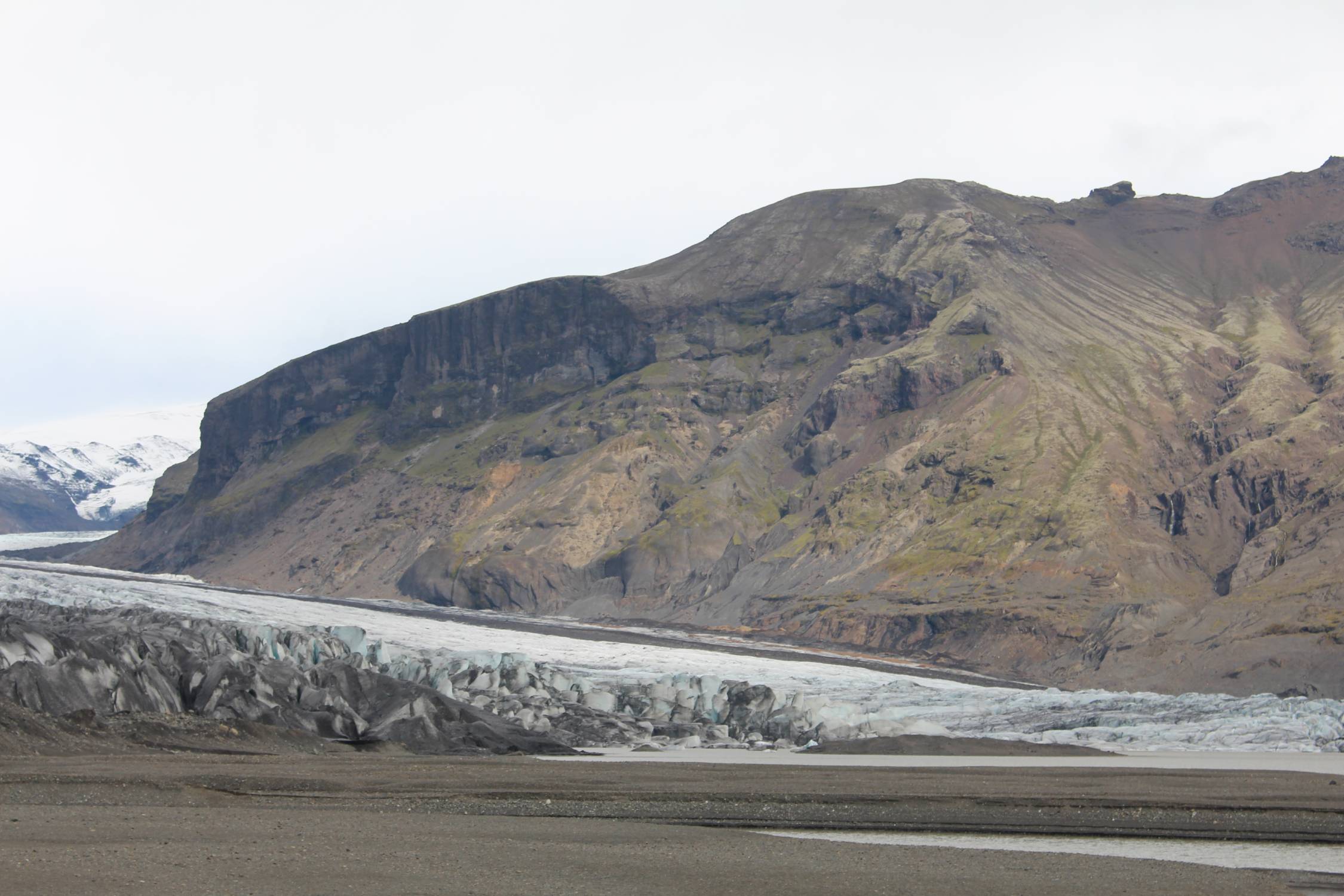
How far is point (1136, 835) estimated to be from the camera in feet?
129

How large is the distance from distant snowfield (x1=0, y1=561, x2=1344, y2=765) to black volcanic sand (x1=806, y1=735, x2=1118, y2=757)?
5437 mm

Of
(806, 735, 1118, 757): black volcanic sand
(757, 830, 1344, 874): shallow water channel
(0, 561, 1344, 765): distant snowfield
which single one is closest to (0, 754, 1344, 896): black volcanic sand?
(757, 830, 1344, 874): shallow water channel

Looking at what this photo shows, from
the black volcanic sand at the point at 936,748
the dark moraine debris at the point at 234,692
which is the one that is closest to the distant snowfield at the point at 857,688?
the black volcanic sand at the point at 936,748

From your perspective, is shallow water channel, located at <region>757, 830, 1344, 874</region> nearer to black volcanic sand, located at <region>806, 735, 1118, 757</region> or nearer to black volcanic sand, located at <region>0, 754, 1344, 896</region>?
black volcanic sand, located at <region>0, 754, 1344, 896</region>

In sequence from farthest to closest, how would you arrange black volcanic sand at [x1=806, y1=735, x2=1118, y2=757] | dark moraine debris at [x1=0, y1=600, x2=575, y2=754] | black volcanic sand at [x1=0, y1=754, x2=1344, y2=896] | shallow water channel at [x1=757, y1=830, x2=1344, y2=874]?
1. black volcanic sand at [x1=806, y1=735, x2=1118, y2=757]
2. dark moraine debris at [x1=0, y1=600, x2=575, y2=754]
3. shallow water channel at [x1=757, y1=830, x2=1344, y2=874]
4. black volcanic sand at [x1=0, y1=754, x2=1344, y2=896]

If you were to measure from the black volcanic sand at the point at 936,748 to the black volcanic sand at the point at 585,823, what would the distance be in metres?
12.0

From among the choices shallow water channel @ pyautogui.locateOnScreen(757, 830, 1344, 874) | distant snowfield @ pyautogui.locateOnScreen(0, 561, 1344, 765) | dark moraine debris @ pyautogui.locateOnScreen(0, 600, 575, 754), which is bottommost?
distant snowfield @ pyautogui.locateOnScreen(0, 561, 1344, 765)

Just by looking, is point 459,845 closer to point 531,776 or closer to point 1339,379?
point 531,776

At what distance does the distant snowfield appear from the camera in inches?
3177

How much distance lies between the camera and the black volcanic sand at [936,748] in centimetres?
6994

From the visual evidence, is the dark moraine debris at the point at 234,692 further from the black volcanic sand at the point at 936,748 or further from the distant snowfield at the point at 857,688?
the distant snowfield at the point at 857,688

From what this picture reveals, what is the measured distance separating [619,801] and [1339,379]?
560 feet

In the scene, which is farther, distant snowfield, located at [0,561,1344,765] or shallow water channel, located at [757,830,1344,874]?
distant snowfield, located at [0,561,1344,765]

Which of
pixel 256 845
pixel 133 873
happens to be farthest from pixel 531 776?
pixel 133 873
